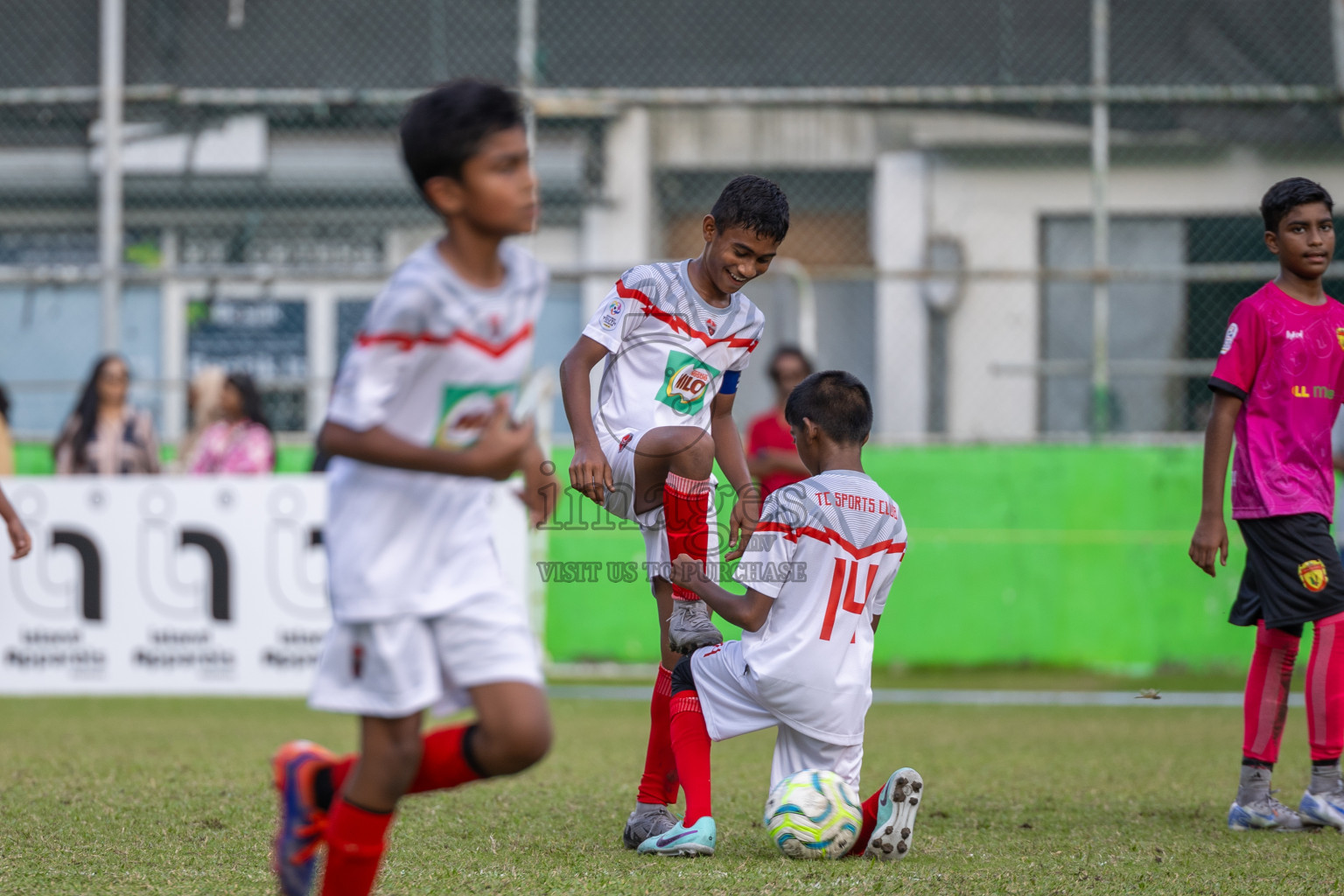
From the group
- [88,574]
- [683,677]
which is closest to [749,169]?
[88,574]

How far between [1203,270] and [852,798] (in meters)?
7.16

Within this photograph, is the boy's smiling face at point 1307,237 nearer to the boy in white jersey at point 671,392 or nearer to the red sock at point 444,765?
the boy in white jersey at point 671,392

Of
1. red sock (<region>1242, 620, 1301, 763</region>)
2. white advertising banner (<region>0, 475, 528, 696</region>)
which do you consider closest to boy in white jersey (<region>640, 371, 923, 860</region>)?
red sock (<region>1242, 620, 1301, 763</region>)

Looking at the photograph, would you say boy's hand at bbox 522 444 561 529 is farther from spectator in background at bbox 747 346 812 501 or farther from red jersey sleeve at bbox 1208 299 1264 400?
spectator in background at bbox 747 346 812 501

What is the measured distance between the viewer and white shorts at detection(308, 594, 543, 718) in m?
2.96

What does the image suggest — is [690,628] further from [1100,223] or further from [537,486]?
[1100,223]

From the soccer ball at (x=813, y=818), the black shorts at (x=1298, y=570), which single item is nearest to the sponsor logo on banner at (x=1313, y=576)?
the black shorts at (x=1298, y=570)

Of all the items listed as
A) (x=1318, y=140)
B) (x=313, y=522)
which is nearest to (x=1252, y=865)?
(x=313, y=522)

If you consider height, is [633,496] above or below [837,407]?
below

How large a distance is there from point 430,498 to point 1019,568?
26.8 ft

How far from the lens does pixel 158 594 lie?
9242 millimetres

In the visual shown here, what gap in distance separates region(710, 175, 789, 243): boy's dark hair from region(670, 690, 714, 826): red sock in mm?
1356

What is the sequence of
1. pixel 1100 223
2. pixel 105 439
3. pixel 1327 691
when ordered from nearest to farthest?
pixel 1327 691
pixel 105 439
pixel 1100 223

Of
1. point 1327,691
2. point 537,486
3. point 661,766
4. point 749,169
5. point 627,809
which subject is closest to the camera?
point 537,486
